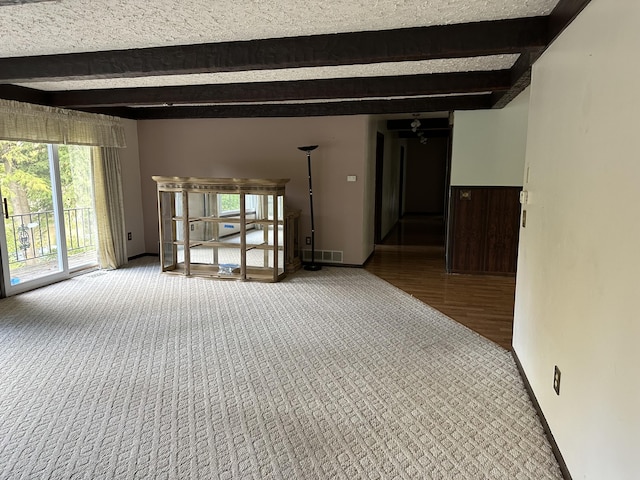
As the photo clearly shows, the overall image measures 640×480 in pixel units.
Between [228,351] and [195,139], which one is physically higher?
[195,139]

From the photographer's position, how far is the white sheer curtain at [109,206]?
18.4 ft

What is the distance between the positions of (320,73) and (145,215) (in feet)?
13.6

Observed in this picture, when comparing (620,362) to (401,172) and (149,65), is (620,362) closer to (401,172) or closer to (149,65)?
(149,65)

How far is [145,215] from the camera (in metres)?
6.68

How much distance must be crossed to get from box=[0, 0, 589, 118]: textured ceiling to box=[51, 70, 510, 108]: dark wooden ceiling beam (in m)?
0.01

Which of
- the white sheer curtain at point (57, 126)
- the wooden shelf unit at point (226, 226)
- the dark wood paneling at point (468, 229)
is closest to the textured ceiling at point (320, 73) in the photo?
the white sheer curtain at point (57, 126)

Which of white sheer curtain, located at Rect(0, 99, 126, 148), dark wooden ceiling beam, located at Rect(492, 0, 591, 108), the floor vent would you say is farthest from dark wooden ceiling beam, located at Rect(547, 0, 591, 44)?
white sheer curtain, located at Rect(0, 99, 126, 148)

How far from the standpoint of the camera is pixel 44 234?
5.09 metres

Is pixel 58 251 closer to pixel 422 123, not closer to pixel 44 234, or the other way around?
pixel 44 234

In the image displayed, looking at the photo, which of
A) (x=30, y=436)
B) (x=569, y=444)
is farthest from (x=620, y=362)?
(x=30, y=436)

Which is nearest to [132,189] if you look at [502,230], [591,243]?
[502,230]

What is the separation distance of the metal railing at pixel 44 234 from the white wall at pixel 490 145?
5.00m

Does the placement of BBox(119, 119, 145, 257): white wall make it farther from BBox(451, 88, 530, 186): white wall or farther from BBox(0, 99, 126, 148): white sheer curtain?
BBox(451, 88, 530, 186): white wall

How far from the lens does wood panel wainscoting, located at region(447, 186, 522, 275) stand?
5535mm
